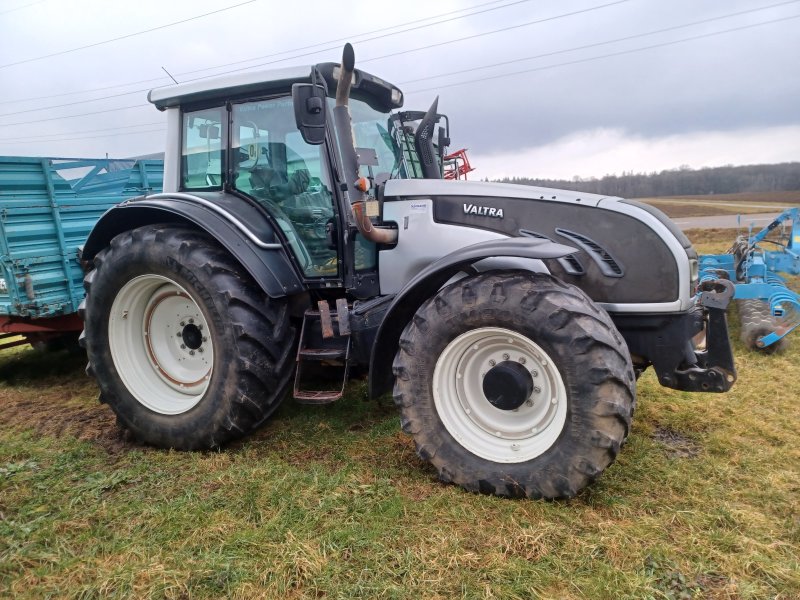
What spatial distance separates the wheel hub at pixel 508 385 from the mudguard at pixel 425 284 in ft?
1.83

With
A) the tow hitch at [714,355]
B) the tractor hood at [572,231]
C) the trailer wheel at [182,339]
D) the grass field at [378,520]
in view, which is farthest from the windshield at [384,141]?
the tow hitch at [714,355]

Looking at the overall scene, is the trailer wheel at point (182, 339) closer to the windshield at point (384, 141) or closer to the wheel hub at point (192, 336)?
the wheel hub at point (192, 336)

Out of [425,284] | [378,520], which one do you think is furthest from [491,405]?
[378,520]

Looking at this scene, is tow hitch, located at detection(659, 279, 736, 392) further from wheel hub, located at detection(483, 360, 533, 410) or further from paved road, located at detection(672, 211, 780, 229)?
paved road, located at detection(672, 211, 780, 229)

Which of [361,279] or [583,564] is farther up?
[361,279]

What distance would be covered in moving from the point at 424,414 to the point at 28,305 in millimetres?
3854

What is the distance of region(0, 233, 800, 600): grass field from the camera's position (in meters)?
2.24

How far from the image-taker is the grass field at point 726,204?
2945cm

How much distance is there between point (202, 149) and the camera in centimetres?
399

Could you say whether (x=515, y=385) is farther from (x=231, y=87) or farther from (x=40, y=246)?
(x=40, y=246)

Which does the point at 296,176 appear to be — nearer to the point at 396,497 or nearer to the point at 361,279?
the point at 361,279

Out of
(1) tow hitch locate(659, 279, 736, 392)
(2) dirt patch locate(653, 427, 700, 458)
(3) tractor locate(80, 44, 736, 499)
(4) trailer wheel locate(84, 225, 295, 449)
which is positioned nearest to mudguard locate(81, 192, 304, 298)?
(3) tractor locate(80, 44, 736, 499)

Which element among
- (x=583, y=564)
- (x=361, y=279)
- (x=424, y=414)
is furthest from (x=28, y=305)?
(x=583, y=564)

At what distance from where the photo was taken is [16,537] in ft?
8.64
